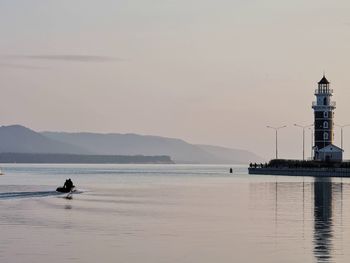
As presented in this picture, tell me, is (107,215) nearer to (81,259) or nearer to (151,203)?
(151,203)

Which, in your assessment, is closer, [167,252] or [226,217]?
[167,252]

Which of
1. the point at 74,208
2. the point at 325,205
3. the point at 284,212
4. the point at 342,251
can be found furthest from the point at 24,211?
the point at 342,251

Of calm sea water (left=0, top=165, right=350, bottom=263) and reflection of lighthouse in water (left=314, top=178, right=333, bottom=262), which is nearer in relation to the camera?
calm sea water (left=0, top=165, right=350, bottom=263)

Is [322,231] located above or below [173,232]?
above

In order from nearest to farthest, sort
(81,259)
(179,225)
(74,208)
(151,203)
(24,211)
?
(81,259)
(179,225)
(24,211)
(74,208)
(151,203)

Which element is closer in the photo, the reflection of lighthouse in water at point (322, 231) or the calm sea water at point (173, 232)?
the calm sea water at point (173, 232)

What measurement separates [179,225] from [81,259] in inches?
691

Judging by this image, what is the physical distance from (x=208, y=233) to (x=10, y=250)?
43.0 ft

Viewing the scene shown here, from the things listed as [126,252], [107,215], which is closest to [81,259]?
[126,252]

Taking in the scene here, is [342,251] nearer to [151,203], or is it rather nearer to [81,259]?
[81,259]

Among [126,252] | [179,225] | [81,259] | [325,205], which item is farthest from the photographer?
[325,205]

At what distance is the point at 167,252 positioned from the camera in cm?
3931

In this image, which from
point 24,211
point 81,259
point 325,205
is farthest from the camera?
point 325,205

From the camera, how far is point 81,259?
36.3 meters
